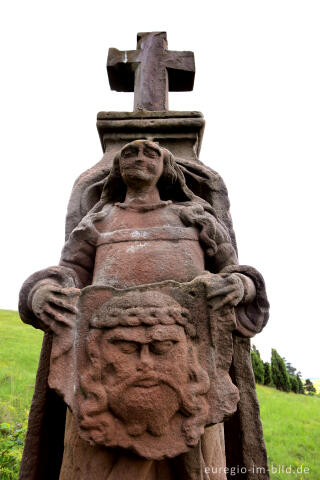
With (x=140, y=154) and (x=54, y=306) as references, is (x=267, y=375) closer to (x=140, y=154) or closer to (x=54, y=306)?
(x=140, y=154)

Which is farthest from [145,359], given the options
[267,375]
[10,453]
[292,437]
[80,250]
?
[267,375]

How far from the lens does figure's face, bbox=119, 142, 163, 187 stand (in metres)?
2.52

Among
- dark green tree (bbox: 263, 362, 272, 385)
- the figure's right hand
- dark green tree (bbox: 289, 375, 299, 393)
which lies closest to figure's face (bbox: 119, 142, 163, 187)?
the figure's right hand

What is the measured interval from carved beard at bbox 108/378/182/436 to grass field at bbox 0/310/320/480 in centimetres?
242

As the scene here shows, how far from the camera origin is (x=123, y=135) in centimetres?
344

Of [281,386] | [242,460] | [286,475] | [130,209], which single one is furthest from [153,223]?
[281,386]

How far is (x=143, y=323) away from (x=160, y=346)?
0.14 meters

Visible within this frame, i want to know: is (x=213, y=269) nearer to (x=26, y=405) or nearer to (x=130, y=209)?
(x=130, y=209)

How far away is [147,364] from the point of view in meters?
1.68

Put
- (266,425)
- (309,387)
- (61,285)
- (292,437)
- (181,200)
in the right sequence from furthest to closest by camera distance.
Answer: (309,387) < (266,425) < (292,437) < (181,200) < (61,285)

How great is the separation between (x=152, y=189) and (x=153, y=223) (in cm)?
33

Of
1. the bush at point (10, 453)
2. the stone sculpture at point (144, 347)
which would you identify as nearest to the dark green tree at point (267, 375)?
the bush at point (10, 453)

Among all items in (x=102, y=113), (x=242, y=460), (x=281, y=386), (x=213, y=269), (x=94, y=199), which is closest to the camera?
(x=242, y=460)

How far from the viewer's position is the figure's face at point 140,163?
8.27 feet
